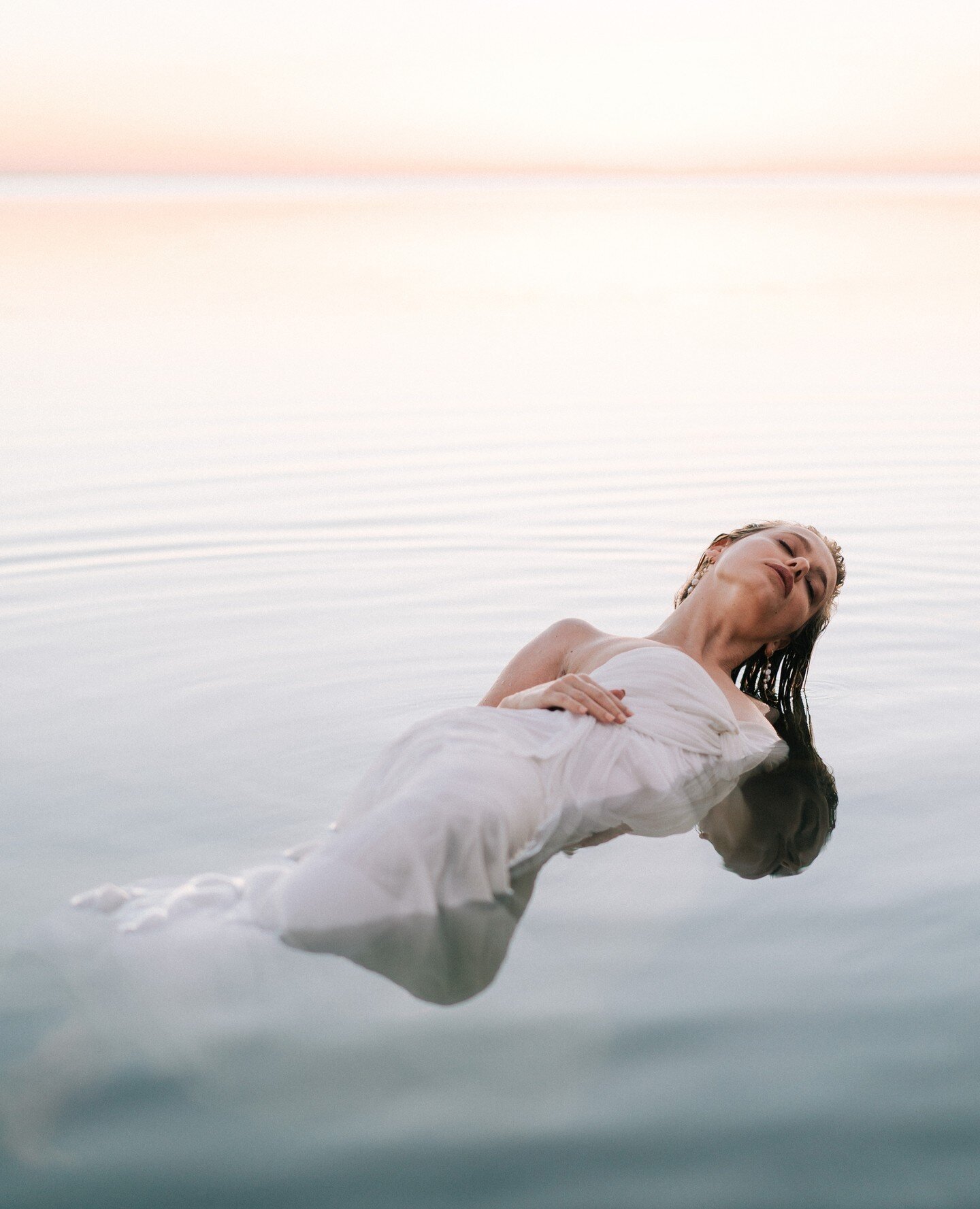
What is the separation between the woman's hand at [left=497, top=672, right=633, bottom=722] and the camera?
14.8ft

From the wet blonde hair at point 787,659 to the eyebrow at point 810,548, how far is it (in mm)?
84

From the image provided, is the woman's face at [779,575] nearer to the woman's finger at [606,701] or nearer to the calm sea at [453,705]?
the calm sea at [453,705]

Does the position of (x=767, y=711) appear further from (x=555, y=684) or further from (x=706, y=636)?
(x=555, y=684)

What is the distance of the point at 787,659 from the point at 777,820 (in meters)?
1.24

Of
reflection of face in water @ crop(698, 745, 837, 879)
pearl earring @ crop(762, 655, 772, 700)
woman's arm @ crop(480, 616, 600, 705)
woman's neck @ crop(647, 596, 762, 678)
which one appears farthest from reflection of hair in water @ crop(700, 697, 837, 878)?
woman's arm @ crop(480, 616, 600, 705)

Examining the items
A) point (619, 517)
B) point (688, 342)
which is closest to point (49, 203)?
point (688, 342)

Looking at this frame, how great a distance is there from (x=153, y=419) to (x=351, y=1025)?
345 inches

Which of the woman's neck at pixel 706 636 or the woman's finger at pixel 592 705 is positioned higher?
the woman's neck at pixel 706 636

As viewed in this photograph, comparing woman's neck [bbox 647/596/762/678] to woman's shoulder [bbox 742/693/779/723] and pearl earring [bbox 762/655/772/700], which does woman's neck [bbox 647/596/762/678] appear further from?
pearl earring [bbox 762/655/772/700]

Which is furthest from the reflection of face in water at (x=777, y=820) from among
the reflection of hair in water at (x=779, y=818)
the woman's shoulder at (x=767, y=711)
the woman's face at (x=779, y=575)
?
the woman's face at (x=779, y=575)

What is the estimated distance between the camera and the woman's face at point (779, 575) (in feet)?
17.1

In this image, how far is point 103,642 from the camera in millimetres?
6293

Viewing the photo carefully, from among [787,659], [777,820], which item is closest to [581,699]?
[777,820]

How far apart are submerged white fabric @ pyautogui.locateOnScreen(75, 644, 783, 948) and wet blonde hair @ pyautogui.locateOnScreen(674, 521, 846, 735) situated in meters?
0.57
